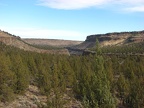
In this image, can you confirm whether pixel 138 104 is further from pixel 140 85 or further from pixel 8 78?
pixel 8 78

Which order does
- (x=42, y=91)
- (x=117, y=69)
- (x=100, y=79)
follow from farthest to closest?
(x=117, y=69), (x=42, y=91), (x=100, y=79)

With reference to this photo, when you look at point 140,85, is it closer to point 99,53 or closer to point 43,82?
point 43,82

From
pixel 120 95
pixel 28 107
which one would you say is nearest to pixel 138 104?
pixel 120 95

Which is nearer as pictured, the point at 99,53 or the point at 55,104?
the point at 99,53

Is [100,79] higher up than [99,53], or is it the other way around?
[99,53]

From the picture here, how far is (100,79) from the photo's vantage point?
2027 centimetres

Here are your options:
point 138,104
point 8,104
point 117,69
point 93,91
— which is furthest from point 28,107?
point 117,69

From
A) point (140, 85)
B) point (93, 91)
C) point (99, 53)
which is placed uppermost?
point (99, 53)

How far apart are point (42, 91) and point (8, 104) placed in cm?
979

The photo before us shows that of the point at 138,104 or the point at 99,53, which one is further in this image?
the point at 138,104

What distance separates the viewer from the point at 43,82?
56.7 meters

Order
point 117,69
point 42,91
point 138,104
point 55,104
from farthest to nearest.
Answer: point 117,69 → point 42,91 → point 138,104 → point 55,104

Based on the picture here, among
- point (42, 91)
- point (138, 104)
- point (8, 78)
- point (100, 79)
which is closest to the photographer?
point (100, 79)

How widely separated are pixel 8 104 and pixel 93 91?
95.7ft
